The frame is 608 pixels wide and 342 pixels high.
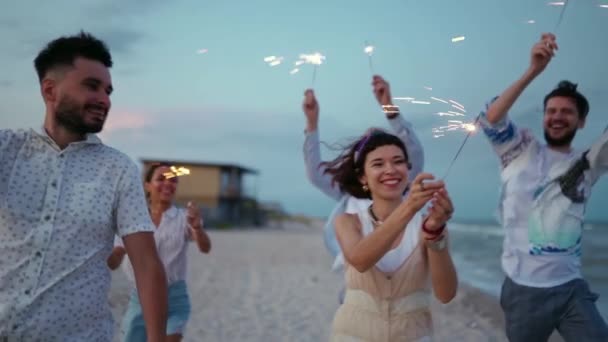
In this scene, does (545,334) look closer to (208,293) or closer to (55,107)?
(55,107)

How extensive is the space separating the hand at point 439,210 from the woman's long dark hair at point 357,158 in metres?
0.63

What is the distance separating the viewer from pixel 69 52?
2473 mm

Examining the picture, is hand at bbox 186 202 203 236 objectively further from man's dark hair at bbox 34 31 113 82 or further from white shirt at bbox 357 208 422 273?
man's dark hair at bbox 34 31 113 82

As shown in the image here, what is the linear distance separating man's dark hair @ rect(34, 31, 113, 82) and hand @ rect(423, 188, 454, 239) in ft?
5.12

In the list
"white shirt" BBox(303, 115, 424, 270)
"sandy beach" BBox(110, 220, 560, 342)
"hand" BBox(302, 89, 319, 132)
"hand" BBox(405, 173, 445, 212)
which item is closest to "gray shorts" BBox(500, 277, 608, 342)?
"white shirt" BBox(303, 115, 424, 270)

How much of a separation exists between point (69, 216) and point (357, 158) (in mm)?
1616

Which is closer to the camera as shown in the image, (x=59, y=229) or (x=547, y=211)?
(x=59, y=229)

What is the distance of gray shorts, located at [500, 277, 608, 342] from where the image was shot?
351 cm

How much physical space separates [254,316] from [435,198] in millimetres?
7673

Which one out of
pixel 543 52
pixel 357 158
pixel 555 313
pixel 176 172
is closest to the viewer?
pixel 357 158

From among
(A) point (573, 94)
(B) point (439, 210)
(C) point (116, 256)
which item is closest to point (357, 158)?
(B) point (439, 210)

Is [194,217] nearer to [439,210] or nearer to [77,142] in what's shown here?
[77,142]

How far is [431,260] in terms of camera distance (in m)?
2.77

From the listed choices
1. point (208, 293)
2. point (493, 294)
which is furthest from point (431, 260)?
point (493, 294)
